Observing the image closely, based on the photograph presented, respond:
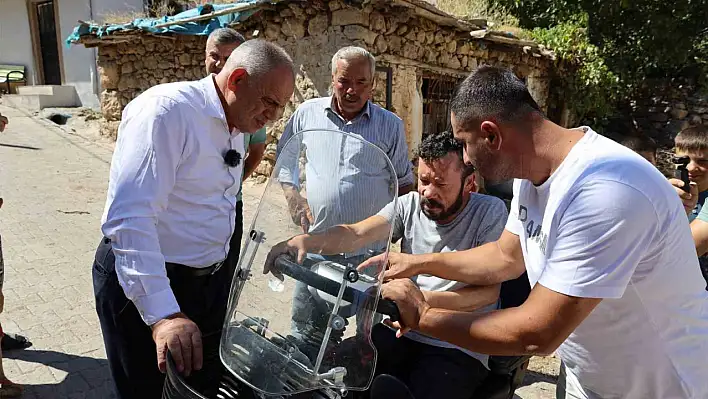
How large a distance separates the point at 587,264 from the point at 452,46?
6.35 meters

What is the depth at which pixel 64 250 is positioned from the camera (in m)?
4.80


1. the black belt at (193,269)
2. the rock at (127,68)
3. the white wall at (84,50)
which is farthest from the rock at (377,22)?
the white wall at (84,50)

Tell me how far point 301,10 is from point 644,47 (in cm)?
830

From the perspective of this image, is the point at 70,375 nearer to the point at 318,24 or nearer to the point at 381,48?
the point at 318,24

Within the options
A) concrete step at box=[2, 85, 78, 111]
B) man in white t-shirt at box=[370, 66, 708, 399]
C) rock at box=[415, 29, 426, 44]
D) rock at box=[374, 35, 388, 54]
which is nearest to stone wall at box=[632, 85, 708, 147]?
rock at box=[415, 29, 426, 44]

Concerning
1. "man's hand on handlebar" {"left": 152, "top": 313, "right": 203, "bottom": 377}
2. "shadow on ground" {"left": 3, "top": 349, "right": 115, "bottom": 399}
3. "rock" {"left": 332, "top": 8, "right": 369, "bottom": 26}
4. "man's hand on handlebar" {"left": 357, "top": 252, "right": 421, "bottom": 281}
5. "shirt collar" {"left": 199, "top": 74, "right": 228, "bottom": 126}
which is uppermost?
"rock" {"left": 332, "top": 8, "right": 369, "bottom": 26}

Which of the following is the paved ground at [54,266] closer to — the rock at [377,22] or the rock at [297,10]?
the rock at [297,10]

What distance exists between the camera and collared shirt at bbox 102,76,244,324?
53.7 inches

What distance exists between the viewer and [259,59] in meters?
1.56

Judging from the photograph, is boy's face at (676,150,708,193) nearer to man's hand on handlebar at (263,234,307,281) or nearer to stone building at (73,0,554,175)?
man's hand on handlebar at (263,234,307,281)

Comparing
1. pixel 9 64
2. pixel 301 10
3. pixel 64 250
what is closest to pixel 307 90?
pixel 301 10

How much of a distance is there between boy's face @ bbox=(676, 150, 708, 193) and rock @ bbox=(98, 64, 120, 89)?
9377 mm

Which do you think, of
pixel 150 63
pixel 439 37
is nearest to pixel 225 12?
pixel 439 37

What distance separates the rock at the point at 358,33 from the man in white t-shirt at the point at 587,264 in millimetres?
4355
